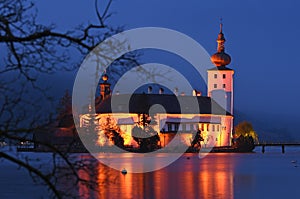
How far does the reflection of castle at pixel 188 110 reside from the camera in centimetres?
7775

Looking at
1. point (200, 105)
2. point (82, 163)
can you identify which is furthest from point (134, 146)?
point (82, 163)

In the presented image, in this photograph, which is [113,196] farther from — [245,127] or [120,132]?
[245,127]

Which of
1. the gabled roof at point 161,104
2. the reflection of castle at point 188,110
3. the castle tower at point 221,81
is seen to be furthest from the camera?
the castle tower at point 221,81

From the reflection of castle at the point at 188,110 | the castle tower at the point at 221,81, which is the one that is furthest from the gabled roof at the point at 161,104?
the castle tower at the point at 221,81

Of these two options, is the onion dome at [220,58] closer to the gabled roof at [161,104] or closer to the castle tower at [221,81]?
the castle tower at [221,81]

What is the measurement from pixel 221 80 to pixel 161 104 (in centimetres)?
1007

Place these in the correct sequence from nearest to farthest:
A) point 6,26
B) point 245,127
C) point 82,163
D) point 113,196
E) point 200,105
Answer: point 6,26
point 82,163
point 113,196
point 200,105
point 245,127

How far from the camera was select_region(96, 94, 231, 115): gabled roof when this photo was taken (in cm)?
7819

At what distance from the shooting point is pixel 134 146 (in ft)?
257

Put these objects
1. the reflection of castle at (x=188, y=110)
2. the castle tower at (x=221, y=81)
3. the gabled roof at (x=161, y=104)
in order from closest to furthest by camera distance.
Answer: the reflection of castle at (x=188, y=110) → the gabled roof at (x=161, y=104) → the castle tower at (x=221, y=81)

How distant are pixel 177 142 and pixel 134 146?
17.2 feet

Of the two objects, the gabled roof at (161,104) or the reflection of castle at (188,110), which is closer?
the reflection of castle at (188,110)

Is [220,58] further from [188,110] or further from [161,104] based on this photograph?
[161,104]

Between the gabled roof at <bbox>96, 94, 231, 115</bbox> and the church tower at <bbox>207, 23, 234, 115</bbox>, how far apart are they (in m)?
2.05
